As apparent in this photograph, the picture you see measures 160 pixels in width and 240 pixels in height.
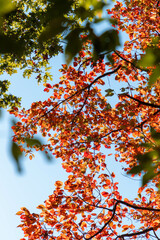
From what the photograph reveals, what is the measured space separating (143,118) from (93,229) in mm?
3984

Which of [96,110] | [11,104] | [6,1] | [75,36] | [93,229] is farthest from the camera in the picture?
[11,104]

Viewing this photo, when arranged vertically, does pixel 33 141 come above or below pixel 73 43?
below

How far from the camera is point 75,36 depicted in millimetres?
1459

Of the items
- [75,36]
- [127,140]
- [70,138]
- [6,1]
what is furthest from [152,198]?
[6,1]

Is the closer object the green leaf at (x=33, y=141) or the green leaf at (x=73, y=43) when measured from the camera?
the green leaf at (x=33, y=141)

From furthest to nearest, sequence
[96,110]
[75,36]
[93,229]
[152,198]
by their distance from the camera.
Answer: [96,110] → [152,198] → [93,229] → [75,36]

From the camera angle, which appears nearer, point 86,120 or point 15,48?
point 15,48

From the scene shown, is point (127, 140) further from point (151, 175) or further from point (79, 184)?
point (151, 175)

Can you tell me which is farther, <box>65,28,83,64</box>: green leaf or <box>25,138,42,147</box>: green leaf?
<box>65,28,83,64</box>: green leaf

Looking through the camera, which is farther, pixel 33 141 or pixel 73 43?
pixel 73 43

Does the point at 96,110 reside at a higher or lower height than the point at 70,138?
higher

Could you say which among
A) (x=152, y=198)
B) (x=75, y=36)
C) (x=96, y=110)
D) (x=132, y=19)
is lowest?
(x=75, y=36)

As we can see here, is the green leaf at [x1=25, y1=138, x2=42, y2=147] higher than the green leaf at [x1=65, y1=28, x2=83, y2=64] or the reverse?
the reverse

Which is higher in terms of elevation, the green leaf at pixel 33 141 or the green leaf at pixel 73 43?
the green leaf at pixel 73 43
